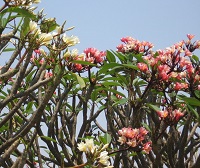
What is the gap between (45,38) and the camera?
60.4 inches

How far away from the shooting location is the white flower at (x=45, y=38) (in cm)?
153

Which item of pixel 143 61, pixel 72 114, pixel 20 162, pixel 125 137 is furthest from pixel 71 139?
pixel 20 162

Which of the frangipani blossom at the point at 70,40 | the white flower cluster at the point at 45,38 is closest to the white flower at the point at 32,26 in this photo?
the white flower cluster at the point at 45,38

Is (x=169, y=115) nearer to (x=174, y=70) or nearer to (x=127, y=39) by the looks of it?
(x=174, y=70)

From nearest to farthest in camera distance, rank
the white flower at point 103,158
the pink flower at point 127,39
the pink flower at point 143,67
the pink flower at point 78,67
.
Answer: the white flower at point 103,158 < the pink flower at point 78,67 < the pink flower at point 143,67 < the pink flower at point 127,39

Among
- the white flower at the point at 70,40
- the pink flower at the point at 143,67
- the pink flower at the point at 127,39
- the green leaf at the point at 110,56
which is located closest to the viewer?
the white flower at the point at 70,40

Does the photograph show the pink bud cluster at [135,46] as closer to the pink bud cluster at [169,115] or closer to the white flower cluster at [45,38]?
the pink bud cluster at [169,115]

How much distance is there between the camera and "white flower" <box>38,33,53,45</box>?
1.53 m

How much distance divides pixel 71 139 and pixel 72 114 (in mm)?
272

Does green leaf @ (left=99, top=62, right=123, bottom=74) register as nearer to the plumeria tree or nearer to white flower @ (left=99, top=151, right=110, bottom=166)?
the plumeria tree

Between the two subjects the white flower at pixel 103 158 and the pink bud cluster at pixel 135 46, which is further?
the pink bud cluster at pixel 135 46

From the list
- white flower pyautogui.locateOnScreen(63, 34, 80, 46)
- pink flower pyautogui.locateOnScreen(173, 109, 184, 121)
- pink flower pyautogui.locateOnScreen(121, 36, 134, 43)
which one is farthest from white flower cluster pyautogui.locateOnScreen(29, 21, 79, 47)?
pink flower pyautogui.locateOnScreen(121, 36, 134, 43)

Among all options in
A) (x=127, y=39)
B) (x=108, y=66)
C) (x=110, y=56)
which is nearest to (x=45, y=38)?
(x=108, y=66)

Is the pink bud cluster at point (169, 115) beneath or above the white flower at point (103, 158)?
above
